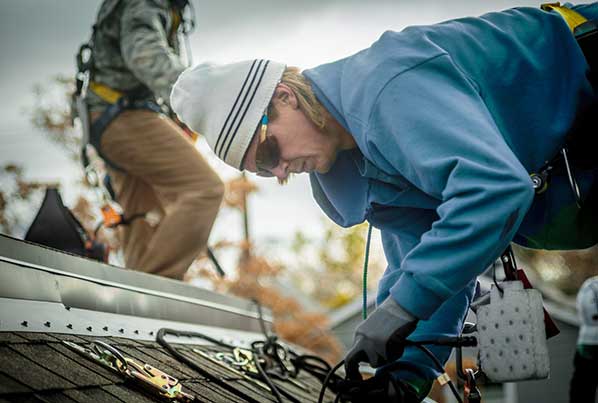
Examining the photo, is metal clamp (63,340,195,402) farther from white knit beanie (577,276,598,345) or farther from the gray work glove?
white knit beanie (577,276,598,345)

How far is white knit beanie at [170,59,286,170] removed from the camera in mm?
2250

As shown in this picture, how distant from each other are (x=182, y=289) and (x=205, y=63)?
1316 millimetres

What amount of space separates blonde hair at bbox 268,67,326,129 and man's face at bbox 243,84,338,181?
0.02 meters

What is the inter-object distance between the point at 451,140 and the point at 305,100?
65 cm

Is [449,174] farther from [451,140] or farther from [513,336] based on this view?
[513,336]

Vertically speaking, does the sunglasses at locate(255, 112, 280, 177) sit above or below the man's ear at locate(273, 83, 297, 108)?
below

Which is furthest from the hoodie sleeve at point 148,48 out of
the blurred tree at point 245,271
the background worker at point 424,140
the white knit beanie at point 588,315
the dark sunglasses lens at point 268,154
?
the blurred tree at point 245,271

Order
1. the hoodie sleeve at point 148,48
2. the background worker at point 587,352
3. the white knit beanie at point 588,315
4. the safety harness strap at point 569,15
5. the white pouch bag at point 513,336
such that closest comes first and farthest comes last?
1. the white pouch bag at point 513,336
2. the safety harness strap at point 569,15
3. the hoodie sleeve at point 148,48
4. the background worker at point 587,352
5. the white knit beanie at point 588,315

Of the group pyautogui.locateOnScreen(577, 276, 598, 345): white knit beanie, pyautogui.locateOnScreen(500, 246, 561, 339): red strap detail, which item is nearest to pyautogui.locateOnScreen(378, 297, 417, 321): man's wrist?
pyautogui.locateOnScreen(500, 246, 561, 339): red strap detail

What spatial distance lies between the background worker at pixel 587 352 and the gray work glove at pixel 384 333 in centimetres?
355

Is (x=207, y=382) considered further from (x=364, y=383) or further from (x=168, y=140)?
(x=168, y=140)

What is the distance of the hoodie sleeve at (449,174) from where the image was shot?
1677 millimetres

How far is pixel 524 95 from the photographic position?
6.84ft

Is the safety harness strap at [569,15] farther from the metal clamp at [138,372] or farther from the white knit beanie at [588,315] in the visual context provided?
the white knit beanie at [588,315]
